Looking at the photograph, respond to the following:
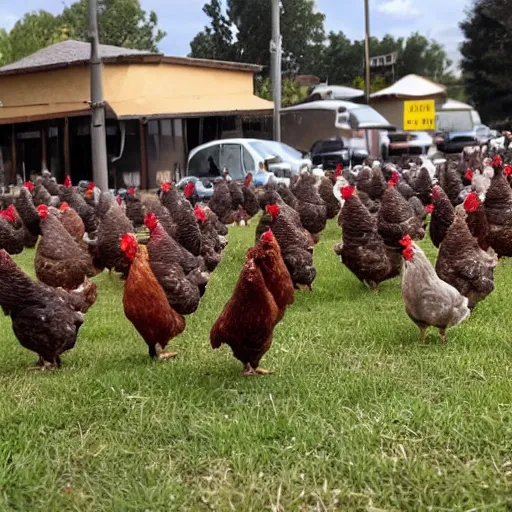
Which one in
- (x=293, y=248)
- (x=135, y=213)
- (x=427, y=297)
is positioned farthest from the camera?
(x=135, y=213)

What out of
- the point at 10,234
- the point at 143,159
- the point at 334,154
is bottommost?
the point at 10,234

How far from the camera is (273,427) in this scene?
13.8ft

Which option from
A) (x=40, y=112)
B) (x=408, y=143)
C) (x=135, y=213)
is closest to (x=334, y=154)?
(x=408, y=143)

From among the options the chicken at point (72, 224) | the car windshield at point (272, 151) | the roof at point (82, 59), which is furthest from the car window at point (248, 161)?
the chicken at point (72, 224)

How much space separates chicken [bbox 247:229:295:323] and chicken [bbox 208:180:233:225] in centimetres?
761

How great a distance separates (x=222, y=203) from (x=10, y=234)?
13.4ft

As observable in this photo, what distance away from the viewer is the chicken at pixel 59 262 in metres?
7.39

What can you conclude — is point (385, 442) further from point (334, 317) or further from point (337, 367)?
point (334, 317)

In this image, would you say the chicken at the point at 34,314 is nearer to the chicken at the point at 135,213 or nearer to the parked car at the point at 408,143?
the chicken at the point at 135,213

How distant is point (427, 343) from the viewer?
5820 millimetres

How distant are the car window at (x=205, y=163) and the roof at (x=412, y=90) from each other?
69.2ft

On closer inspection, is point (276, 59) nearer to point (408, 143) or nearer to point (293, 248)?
point (408, 143)

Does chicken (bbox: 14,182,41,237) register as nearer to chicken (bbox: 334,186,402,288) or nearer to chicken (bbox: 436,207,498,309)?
chicken (bbox: 334,186,402,288)

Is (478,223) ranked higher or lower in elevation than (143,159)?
lower
